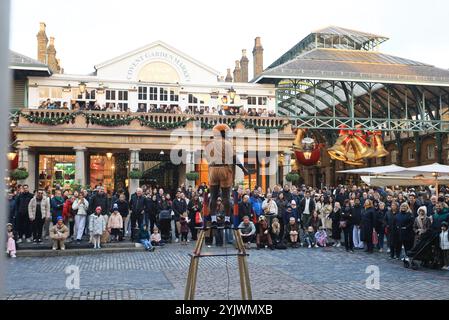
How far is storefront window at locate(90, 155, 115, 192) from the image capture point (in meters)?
37.1

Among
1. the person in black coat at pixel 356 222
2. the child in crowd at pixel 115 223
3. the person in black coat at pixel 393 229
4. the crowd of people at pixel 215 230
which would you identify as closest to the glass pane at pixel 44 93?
the crowd of people at pixel 215 230

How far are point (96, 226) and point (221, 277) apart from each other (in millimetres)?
6881

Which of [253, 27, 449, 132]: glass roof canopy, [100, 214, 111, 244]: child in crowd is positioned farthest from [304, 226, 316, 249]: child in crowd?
[253, 27, 449, 132]: glass roof canopy

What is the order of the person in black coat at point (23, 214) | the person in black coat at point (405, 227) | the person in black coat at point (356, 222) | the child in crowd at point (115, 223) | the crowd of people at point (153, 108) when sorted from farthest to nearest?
the crowd of people at point (153, 108) → the child in crowd at point (115, 223) → the person in black coat at point (356, 222) → the person in black coat at point (23, 214) → the person in black coat at point (405, 227)

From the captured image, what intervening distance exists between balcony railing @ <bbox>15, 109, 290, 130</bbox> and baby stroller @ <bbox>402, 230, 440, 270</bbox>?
60.2 ft

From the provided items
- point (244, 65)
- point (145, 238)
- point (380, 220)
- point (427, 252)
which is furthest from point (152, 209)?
point (244, 65)

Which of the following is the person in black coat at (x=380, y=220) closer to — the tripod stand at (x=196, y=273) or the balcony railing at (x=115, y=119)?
the tripod stand at (x=196, y=273)

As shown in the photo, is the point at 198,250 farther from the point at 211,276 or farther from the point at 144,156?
the point at 144,156

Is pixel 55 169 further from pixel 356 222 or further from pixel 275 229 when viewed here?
pixel 356 222

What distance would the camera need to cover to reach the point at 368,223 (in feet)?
53.4

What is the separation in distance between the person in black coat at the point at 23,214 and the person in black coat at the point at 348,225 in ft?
37.5

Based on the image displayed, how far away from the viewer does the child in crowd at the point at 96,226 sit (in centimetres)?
1659

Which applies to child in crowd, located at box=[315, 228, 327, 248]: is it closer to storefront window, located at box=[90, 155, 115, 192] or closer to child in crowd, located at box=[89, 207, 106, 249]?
child in crowd, located at box=[89, 207, 106, 249]
